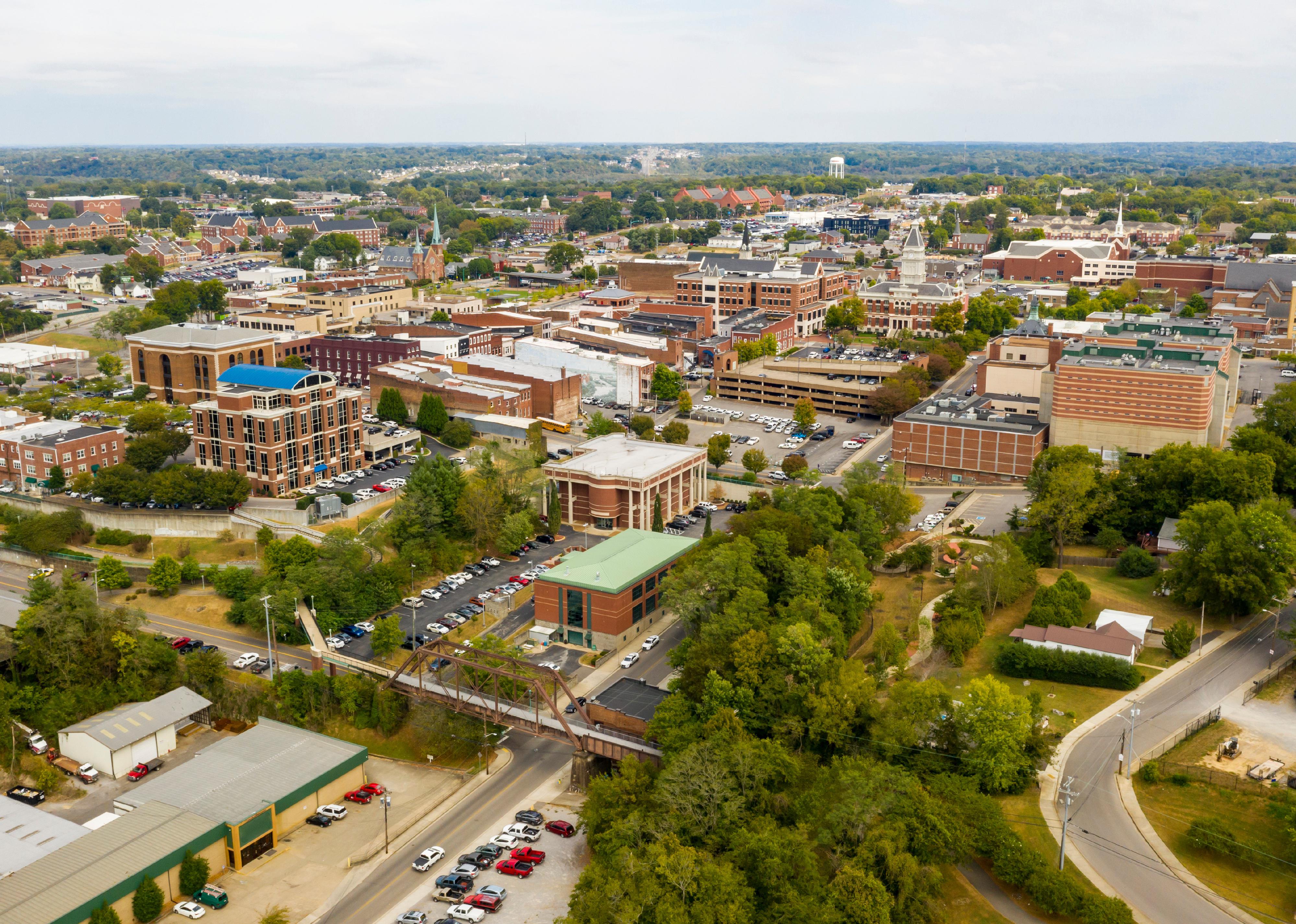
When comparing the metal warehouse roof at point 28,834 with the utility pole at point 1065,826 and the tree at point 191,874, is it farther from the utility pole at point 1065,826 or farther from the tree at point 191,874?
the utility pole at point 1065,826

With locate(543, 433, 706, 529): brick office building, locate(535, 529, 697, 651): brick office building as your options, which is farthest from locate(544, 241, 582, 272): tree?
locate(535, 529, 697, 651): brick office building

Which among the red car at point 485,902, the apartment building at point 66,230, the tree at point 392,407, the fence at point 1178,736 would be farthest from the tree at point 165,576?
the apartment building at point 66,230

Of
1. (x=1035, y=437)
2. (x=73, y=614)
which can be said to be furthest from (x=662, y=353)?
(x=73, y=614)

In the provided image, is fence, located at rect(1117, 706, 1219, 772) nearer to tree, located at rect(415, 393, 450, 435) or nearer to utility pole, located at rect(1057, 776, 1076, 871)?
utility pole, located at rect(1057, 776, 1076, 871)

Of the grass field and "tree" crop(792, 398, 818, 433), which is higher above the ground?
the grass field

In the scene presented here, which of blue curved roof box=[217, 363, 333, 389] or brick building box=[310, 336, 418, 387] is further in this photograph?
brick building box=[310, 336, 418, 387]

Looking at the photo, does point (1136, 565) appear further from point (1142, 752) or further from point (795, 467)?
point (795, 467)
